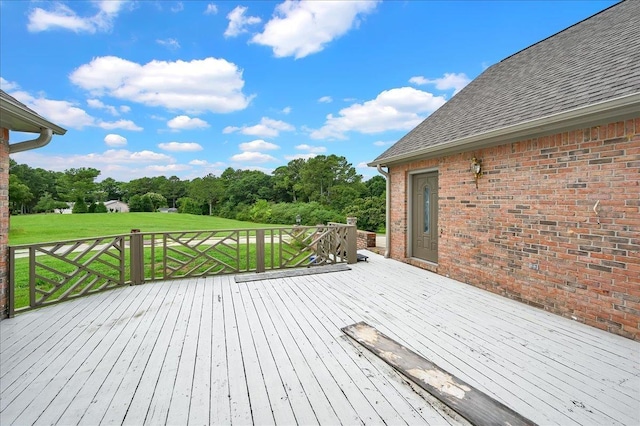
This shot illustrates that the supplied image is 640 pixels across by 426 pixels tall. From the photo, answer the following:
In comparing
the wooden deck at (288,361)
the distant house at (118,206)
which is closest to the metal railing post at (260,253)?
the wooden deck at (288,361)

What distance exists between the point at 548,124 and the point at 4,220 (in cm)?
668

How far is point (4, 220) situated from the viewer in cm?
347

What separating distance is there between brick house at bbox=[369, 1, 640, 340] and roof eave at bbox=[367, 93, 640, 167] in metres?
0.01

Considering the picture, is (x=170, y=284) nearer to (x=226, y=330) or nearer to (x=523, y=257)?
(x=226, y=330)

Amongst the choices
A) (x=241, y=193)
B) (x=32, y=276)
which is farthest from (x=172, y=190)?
(x=32, y=276)

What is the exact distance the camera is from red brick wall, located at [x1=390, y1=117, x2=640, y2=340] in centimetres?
297

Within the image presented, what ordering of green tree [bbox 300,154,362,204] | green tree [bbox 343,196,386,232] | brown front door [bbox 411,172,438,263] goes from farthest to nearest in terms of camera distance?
green tree [bbox 300,154,362,204] < green tree [bbox 343,196,386,232] < brown front door [bbox 411,172,438,263]

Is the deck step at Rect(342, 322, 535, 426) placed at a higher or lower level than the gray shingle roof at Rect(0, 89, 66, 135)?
lower

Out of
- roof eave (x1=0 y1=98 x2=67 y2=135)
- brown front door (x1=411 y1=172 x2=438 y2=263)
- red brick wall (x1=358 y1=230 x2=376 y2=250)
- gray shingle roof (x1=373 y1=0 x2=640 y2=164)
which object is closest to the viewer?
roof eave (x1=0 y1=98 x2=67 y2=135)

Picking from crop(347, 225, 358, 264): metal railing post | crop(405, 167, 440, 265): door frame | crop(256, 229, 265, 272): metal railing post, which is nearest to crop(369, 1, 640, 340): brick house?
crop(405, 167, 440, 265): door frame

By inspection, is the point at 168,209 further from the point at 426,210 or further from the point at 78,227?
the point at 426,210

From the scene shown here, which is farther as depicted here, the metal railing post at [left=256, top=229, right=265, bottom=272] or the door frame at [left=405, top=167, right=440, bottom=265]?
the door frame at [left=405, top=167, right=440, bottom=265]

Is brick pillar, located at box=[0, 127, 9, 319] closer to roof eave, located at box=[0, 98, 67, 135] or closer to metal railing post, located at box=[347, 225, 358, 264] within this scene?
roof eave, located at box=[0, 98, 67, 135]

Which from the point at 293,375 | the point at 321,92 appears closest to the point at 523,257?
the point at 293,375
